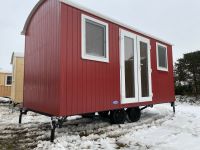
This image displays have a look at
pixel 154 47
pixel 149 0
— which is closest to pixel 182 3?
pixel 149 0

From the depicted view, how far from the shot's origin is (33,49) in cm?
576

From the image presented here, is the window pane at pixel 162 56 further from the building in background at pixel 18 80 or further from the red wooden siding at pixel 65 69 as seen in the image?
the building in background at pixel 18 80

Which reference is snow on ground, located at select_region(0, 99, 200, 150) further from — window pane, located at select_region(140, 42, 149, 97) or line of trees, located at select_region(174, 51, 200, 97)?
line of trees, located at select_region(174, 51, 200, 97)

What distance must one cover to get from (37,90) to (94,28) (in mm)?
2013

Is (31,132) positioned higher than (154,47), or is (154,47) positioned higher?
(154,47)

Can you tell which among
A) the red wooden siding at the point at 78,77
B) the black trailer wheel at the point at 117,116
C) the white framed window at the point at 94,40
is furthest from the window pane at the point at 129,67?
the white framed window at the point at 94,40

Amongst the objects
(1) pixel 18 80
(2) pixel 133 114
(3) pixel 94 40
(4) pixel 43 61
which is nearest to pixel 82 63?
(3) pixel 94 40

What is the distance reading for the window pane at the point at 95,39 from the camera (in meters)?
4.75

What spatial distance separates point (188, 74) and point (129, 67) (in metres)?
11.1

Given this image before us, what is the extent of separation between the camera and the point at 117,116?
5586 millimetres

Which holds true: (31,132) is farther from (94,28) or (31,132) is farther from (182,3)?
(182,3)

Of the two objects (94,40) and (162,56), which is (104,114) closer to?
(94,40)

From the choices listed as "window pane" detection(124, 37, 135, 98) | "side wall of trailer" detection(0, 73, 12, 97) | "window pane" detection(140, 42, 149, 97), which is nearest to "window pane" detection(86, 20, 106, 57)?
"window pane" detection(124, 37, 135, 98)

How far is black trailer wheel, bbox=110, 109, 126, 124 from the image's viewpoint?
18.2ft
